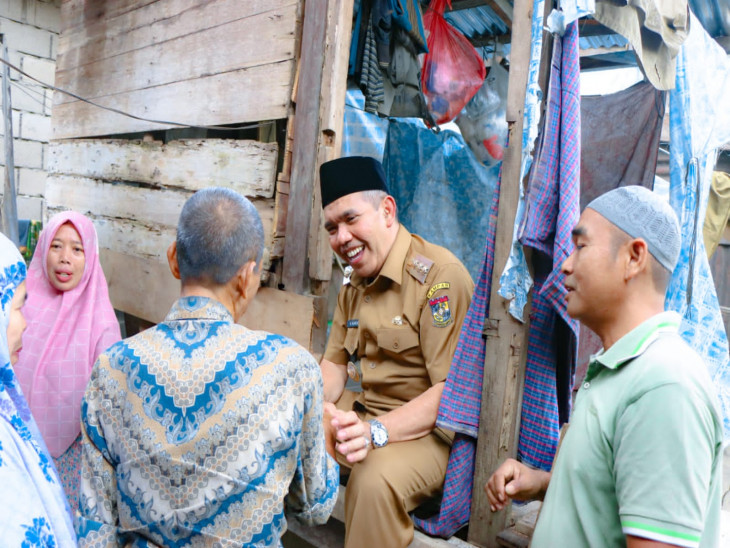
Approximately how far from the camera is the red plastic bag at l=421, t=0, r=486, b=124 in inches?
167

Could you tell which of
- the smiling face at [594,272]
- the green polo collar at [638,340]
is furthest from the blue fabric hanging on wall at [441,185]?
the green polo collar at [638,340]

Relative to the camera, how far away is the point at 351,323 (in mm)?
2723

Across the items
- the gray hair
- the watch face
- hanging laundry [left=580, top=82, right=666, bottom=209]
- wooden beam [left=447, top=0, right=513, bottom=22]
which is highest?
wooden beam [left=447, top=0, right=513, bottom=22]

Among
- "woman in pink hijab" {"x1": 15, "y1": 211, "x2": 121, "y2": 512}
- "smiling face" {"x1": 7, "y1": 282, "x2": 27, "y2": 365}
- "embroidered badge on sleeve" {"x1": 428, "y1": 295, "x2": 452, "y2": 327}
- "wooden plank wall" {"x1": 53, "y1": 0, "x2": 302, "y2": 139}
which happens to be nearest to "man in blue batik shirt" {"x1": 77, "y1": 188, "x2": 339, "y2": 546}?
"smiling face" {"x1": 7, "y1": 282, "x2": 27, "y2": 365}

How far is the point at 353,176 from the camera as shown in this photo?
2.61m

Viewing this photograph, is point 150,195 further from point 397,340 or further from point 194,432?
point 194,432

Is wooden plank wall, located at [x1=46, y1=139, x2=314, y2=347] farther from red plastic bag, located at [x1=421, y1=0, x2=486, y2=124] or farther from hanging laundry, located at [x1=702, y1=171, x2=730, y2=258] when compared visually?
hanging laundry, located at [x1=702, y1=171, x2=730, y2=258]

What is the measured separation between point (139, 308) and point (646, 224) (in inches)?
147

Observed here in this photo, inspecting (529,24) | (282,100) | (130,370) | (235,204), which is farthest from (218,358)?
(282,100)

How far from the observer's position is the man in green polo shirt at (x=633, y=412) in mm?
1126

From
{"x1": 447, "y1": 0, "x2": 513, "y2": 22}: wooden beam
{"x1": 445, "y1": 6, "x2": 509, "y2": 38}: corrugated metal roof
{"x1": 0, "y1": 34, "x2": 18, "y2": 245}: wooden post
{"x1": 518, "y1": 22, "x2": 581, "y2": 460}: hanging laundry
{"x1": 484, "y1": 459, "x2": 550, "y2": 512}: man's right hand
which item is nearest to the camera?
{"x1": 484, "y1": 459, "x2": 550, "y2": 512}: man's right hand

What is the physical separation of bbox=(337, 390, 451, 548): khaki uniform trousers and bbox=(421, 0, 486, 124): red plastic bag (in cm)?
297

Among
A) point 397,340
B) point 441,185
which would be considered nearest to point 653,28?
point 397,340

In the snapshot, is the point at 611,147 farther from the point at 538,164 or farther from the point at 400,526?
the point at 400,526
